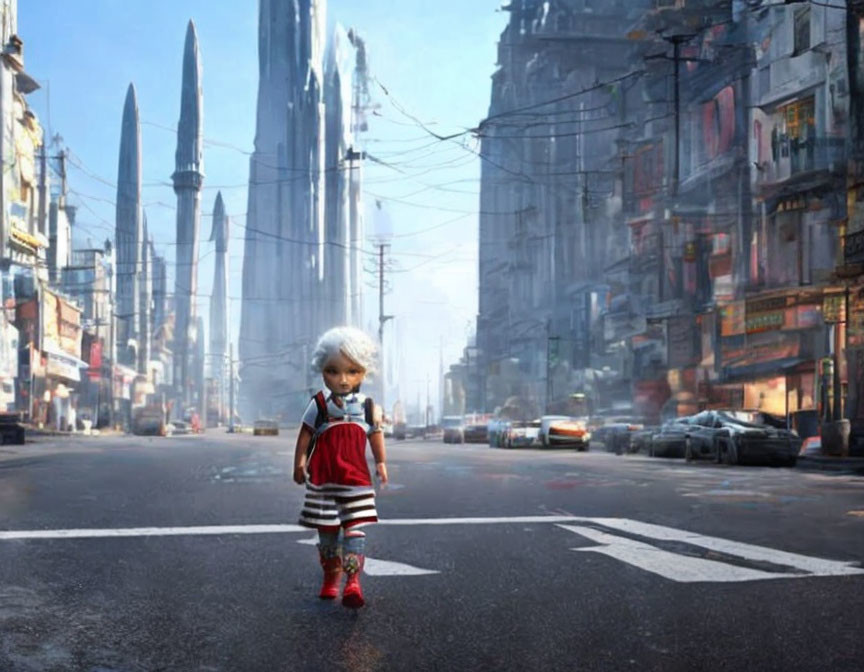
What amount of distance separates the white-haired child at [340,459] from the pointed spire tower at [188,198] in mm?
152221

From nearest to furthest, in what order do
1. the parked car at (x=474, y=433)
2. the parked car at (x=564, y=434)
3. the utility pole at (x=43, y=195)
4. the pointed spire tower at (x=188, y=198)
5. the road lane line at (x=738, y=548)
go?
the road lane line at (x=738, y=548) → the parked car at (x=564, y=434) → the parked car at (x=474, y=433) → the utility pole at (x=43, y=195) → the pointed spire tower at (x=188, y=198)

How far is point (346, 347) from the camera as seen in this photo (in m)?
5.79

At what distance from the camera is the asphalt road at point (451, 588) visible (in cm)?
446

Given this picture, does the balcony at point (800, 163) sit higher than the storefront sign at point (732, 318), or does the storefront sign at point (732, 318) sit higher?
the balcony at point (800, 163)

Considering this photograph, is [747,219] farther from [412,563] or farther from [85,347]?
[85,347]

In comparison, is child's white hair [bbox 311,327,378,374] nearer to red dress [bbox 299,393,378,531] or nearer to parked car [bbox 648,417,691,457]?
red dress [bbox 299,393,378,531]

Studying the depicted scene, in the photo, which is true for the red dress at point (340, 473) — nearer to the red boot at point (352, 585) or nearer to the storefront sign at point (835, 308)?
the red boot at point (352, 585)

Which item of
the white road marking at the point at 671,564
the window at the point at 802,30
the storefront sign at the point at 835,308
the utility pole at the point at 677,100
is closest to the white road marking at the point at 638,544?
the white road marking at the point at 671,564

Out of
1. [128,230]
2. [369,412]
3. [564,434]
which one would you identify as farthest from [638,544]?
[128,230]

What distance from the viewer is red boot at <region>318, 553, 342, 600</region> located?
226 inches

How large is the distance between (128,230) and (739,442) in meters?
138

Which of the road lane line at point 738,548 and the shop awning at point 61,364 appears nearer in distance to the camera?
the road lane line at point 738,548

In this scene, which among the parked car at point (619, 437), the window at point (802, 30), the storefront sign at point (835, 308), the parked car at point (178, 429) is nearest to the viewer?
the storefront sign at point (835, 308)

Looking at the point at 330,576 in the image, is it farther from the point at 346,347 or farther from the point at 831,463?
the point at 831,463
